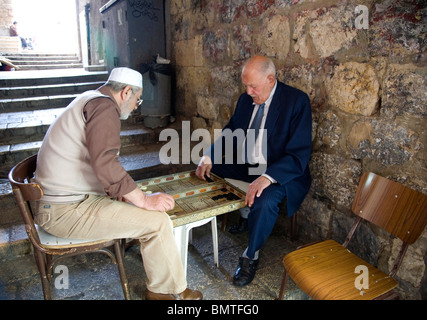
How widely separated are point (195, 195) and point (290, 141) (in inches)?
29.3

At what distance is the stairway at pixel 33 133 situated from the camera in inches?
97.8

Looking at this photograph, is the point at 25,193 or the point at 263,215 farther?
the point at 263,215

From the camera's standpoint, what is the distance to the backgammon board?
1.78 meters

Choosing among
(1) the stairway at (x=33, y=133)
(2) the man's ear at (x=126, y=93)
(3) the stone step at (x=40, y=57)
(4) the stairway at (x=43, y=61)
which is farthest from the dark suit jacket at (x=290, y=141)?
(3) the stone step at (x=40, y=57)

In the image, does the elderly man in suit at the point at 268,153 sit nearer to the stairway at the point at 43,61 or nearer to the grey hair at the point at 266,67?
the grey hair at the point at 266,67

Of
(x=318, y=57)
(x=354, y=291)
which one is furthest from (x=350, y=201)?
(x=318, y=57)

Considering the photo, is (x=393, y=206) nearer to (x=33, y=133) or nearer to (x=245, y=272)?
(x=245, y=272)

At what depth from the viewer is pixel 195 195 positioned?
2049mm

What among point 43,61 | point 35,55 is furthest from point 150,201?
point 35,55

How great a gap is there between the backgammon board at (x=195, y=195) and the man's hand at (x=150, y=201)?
82 millimetres

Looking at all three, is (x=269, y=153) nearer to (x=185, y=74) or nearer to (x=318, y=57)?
(x=318, y=57)

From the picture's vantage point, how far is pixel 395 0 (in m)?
1.64

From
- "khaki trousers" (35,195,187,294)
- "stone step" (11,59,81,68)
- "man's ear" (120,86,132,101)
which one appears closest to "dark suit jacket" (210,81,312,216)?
"khaki trousers" (35,195,187,294)
